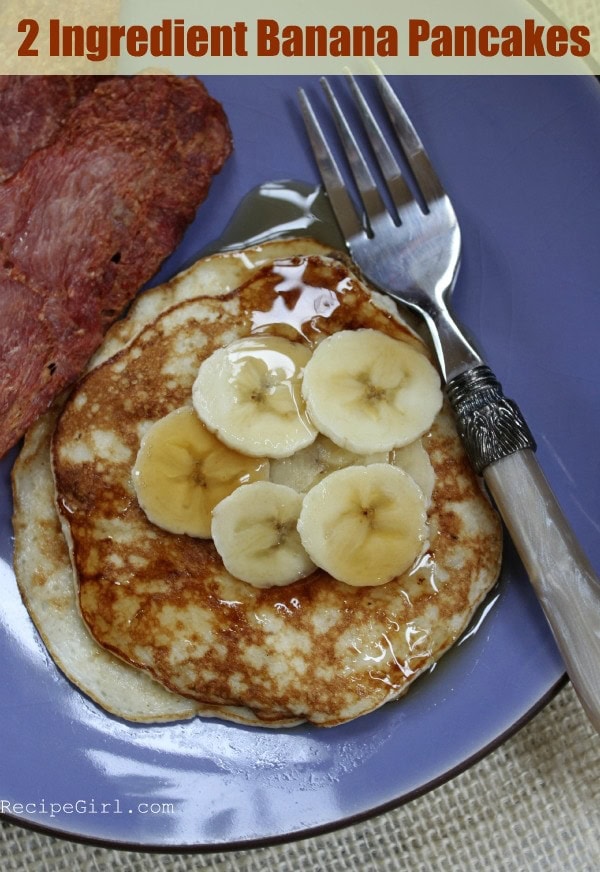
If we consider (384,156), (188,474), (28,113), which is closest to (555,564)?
(188,474)

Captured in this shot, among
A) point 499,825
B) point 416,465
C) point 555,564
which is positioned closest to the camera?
point 555,564

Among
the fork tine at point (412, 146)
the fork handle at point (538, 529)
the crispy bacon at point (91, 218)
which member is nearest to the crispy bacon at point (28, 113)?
the crispy bacon at point (91, 218)

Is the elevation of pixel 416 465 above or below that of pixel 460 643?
above

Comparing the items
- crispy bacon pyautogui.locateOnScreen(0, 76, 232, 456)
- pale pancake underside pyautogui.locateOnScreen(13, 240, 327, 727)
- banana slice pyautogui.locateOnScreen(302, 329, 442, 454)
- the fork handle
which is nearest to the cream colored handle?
the fork handle

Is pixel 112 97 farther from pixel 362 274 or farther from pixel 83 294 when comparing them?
pixel 362 274

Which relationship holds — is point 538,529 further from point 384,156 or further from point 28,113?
point 28,113

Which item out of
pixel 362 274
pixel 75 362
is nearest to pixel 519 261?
pixel 362 274
